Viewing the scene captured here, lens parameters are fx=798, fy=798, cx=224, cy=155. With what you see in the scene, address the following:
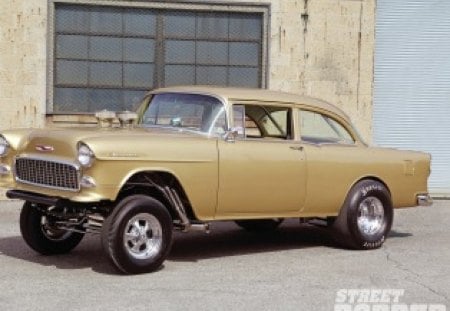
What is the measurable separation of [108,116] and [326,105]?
8.41ft

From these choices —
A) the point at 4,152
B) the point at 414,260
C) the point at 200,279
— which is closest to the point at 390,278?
the point at 414,260

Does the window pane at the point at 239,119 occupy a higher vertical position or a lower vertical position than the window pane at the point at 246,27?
lower

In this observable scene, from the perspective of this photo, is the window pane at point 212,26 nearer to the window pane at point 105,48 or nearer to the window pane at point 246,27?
the window pane at point 246,27

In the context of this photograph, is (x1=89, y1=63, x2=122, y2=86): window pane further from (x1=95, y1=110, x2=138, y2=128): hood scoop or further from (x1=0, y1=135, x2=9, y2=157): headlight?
(x1=0, y1=135, x2=9, y2=157): headlight

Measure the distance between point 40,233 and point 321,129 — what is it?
3.28m

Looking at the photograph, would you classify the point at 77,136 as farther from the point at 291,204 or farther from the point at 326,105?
the point at 326,105

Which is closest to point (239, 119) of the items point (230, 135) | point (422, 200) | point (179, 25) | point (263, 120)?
point (230, 135)

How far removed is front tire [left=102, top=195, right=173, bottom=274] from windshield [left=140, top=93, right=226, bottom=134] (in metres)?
1.06

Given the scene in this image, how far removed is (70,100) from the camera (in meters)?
12.6

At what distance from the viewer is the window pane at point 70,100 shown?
12.5 metres

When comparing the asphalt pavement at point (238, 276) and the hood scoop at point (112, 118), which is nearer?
the asphalt pavement at point (238, 276)

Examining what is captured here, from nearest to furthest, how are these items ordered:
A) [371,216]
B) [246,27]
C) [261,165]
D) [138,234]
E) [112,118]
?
[138,234], [261,165], [112,118], [371,216], [246,27]

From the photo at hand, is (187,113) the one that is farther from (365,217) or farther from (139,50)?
(139,50)

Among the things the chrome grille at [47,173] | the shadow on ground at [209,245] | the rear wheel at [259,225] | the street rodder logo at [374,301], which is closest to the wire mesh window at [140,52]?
the shadow on ground at [209,245]
